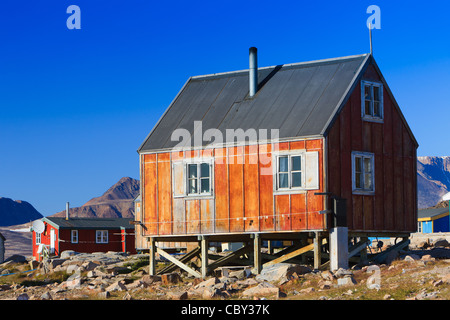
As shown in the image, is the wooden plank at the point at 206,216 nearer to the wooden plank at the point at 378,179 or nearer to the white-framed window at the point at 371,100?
the wooden plank at the point at 378,179

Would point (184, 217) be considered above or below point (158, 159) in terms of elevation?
below

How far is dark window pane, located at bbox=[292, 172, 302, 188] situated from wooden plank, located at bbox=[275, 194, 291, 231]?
1.86 feet

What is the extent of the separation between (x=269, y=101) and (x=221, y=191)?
467 centimetres

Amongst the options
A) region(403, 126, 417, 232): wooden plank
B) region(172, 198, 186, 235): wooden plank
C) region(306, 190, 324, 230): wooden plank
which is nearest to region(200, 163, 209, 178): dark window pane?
region(172, 198, 186, 235): wooden plank

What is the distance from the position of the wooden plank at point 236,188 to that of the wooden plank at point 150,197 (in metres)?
3.96

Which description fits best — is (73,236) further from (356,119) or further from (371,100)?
(356,119)

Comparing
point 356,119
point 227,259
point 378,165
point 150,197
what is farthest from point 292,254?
point 150,197

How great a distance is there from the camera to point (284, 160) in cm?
3105

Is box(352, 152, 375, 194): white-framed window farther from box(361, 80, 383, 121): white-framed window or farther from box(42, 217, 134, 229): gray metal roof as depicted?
box(42, 217, 134, 229): gray metal roof

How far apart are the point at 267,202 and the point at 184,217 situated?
13.7 feet

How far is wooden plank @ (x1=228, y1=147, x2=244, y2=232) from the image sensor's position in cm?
3216
